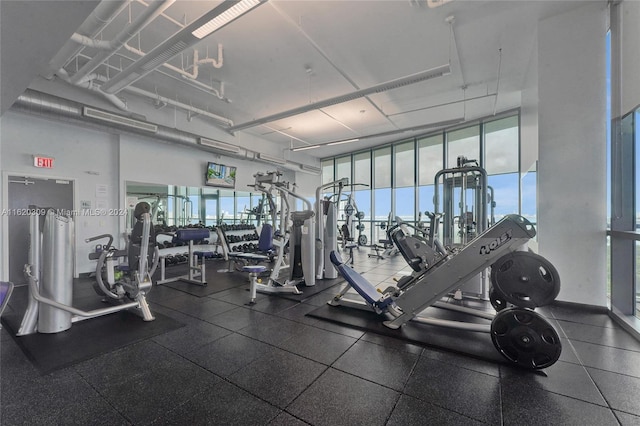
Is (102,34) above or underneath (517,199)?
above

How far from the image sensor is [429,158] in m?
8.84

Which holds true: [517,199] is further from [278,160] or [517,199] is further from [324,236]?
[278,160]

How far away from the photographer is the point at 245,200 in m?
8.76

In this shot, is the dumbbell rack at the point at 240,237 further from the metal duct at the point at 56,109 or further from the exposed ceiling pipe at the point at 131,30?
the exposed ceiling pipe at the point at 131,30

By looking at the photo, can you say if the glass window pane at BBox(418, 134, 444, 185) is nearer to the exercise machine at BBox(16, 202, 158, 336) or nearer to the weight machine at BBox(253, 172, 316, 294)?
the weight machine at BBox(253, 172, 316, 294)

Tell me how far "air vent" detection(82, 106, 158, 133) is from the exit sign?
118 cm

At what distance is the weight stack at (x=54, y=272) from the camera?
2682 millimetres

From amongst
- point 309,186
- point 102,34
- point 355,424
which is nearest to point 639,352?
point 355,424

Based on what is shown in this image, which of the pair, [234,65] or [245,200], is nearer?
[234,65]

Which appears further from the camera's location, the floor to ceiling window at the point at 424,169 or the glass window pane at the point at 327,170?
the glass window pane at the point at 327,170

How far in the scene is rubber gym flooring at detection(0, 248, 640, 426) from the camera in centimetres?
161

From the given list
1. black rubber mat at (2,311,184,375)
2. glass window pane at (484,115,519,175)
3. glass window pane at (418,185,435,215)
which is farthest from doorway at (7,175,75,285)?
glass window pane at (484,115,519,175)

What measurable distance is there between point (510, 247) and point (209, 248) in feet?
23.1

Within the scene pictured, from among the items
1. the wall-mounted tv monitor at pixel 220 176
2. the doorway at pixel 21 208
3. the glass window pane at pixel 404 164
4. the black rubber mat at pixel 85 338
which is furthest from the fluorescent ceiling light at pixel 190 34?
the glass window pane at pixel 404 164
